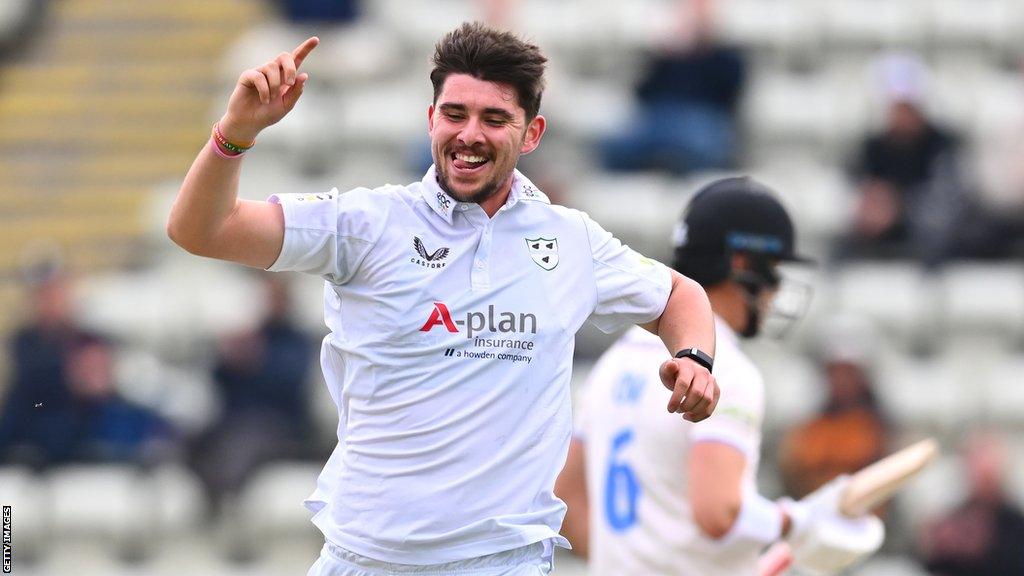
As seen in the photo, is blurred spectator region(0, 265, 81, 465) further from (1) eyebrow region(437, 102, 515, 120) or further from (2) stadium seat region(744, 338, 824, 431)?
(1) eyebrow region(437, 102, 515, 120)

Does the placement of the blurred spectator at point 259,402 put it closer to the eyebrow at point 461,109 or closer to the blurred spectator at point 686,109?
the blurred spectator at point 686,109

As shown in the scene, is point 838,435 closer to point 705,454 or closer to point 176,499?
point 176,499

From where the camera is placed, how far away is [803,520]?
538cm

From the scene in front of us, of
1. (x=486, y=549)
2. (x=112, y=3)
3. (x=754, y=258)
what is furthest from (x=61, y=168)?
(x=486, y=549)

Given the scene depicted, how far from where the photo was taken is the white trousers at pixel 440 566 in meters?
4.24

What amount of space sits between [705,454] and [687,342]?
2.34 ft

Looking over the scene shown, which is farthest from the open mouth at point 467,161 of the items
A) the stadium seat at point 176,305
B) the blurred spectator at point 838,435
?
the stadium seat at point 176,305

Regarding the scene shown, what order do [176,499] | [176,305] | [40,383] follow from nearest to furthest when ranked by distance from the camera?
[176,499], [40,383], [176,305]

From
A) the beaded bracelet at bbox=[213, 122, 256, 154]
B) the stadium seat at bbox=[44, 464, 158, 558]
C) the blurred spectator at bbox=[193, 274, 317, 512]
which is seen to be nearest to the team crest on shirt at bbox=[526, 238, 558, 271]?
the beaded bracelet at bbox=[213, 122, 256, 154]

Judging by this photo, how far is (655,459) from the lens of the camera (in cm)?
521

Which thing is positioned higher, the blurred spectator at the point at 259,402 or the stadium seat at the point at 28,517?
the blurred spectator at the point at 259,402

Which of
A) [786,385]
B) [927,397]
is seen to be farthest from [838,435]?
[927,397]

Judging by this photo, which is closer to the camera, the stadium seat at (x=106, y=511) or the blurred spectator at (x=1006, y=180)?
the stadium seat at (x=106, y=511)

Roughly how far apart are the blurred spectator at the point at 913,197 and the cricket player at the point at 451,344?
19.8 ft
